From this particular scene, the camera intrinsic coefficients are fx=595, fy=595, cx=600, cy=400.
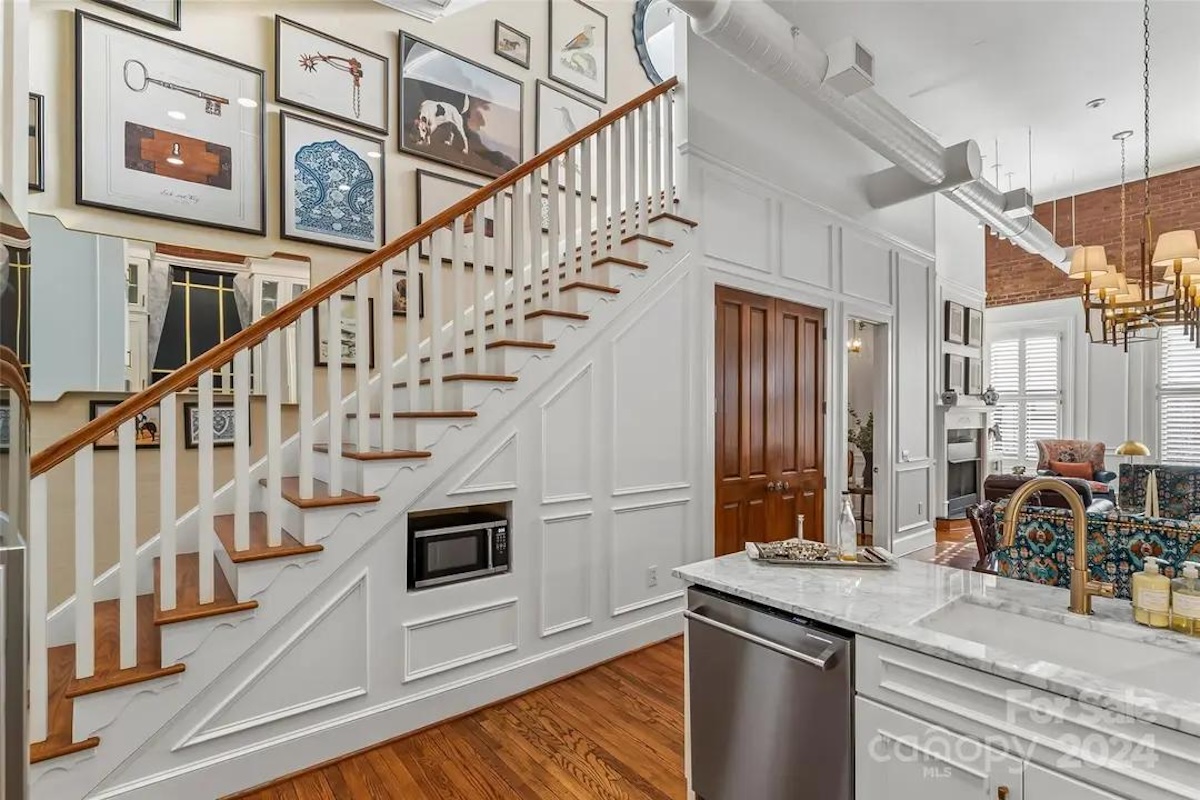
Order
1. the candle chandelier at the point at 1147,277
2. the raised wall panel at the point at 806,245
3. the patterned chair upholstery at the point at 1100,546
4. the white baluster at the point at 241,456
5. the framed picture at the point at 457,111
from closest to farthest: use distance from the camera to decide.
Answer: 1. the patterned chair upholstery at the point at 1100,546
2. the white baluster at the point at 241,456
3. the candle chandelier at the point at 1147,277
4. the framed picture at the point at 457,111
5. the raised wall panel at the point at 806,245

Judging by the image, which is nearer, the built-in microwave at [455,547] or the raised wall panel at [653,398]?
the built-in microwave at [455,547]

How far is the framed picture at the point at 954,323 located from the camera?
657cm

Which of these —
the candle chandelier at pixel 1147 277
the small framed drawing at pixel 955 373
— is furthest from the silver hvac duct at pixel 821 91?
the small framed drawing at pixel 955 373

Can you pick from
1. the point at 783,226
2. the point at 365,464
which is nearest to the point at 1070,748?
the point at 365,464

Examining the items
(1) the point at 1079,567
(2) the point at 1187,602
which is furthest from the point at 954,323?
(2) the point at 1187,602

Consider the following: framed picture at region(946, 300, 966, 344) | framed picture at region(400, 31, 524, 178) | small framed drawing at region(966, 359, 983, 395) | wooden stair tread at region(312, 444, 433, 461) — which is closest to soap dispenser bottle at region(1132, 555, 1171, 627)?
wooden stair tread at region(312, 444, 433, 461)

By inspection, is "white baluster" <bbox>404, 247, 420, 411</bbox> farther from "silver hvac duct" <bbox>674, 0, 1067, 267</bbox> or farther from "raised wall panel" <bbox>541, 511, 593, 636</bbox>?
"silver hvac duct" <bbox>674, 0, 1067, 267</bbox>

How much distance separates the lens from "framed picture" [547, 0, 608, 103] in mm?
4242

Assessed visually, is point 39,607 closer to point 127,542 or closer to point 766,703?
point 127,542

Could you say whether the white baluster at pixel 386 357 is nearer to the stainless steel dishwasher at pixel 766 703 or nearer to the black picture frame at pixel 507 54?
the stainless steel dishwasher at pixel 766 703

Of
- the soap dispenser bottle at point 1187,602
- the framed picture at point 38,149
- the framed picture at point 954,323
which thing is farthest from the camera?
the framed picture at point 954,323

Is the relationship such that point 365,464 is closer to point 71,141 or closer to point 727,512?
point 71,141

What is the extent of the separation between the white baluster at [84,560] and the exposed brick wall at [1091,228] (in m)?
8.22

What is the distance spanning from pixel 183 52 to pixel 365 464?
2204 mm
